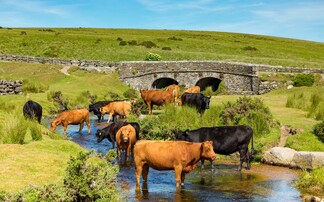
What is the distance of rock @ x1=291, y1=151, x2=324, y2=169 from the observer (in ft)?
60.4

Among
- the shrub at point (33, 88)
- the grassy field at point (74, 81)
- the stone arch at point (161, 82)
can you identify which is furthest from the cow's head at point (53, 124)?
the stone arch at point (161, 82)

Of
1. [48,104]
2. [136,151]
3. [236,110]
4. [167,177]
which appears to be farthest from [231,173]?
[48,104]

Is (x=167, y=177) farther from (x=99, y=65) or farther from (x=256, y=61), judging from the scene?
(x=256, y=61)

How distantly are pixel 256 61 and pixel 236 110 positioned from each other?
46895 mm

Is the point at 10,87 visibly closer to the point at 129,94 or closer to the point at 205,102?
the point at 129,94

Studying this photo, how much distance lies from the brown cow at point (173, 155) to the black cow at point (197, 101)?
505 inches

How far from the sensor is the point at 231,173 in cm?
1852

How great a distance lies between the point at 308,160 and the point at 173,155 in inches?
248

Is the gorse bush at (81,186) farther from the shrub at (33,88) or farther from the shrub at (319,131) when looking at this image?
the shrub at (33,88)

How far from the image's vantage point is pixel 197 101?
2950cm

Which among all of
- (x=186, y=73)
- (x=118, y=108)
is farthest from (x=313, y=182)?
(x=186, y=73)

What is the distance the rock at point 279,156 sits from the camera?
19906 mm

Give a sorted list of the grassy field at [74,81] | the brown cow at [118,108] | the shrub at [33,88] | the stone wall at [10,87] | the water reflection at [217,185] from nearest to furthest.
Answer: the water reflection at [217,185] < the grassy field at [74,81] < the brown cow at [118,108] < the stone wall at [10,87] < the shrub at [33,88]

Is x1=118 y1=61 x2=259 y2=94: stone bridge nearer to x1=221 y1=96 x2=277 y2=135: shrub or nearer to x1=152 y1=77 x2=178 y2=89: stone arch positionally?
x1=152 y1=77 x2=178 y2=89: stone arch
